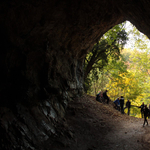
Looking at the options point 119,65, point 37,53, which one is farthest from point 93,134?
point 119,65

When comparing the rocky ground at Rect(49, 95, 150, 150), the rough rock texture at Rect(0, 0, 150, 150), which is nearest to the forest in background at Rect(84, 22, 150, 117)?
the rough rock texture at Rect(0, 0, 150, 150)

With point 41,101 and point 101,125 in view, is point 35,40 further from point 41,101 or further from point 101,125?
point 101,125

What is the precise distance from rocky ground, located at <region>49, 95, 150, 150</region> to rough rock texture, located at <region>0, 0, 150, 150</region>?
29.7 inches

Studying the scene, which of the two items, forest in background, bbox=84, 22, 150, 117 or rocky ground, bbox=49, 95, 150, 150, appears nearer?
rocky ground, bbox=49, 95, 150, 150

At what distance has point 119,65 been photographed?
17219 mm

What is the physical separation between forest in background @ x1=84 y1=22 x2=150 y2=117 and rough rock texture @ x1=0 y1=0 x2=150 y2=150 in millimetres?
5038

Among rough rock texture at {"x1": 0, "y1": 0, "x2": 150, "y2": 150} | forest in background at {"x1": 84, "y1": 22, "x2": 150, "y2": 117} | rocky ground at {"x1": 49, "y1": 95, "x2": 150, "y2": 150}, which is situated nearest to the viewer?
rough rock texture at {"x1": 0, "y1": 0, "x2": 150, "y2": 150}

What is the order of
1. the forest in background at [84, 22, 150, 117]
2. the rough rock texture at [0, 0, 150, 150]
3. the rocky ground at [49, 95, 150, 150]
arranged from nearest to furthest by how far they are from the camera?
the rough rock texture at [0, 0, 150, 150], the rocky ground at [49, 95, 150, 150], the forest in background at [84, 22, 150, 117]

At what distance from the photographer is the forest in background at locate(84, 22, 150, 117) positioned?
50.2ft

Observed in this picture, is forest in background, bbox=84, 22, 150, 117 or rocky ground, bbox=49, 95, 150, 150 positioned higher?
forest in background, bbox=84, 22, 150, 117

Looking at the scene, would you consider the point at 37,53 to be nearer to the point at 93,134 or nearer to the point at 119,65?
the point at 93,134

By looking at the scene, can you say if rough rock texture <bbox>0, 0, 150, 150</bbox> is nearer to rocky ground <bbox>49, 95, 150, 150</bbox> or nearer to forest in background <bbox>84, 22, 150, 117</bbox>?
rocky ground <bbox>49, 95, 150, 150</bbox>

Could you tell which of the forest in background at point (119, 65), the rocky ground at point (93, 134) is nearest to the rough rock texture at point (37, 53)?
the rocky ground at point (93, 134)

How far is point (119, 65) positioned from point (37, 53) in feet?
43.9
